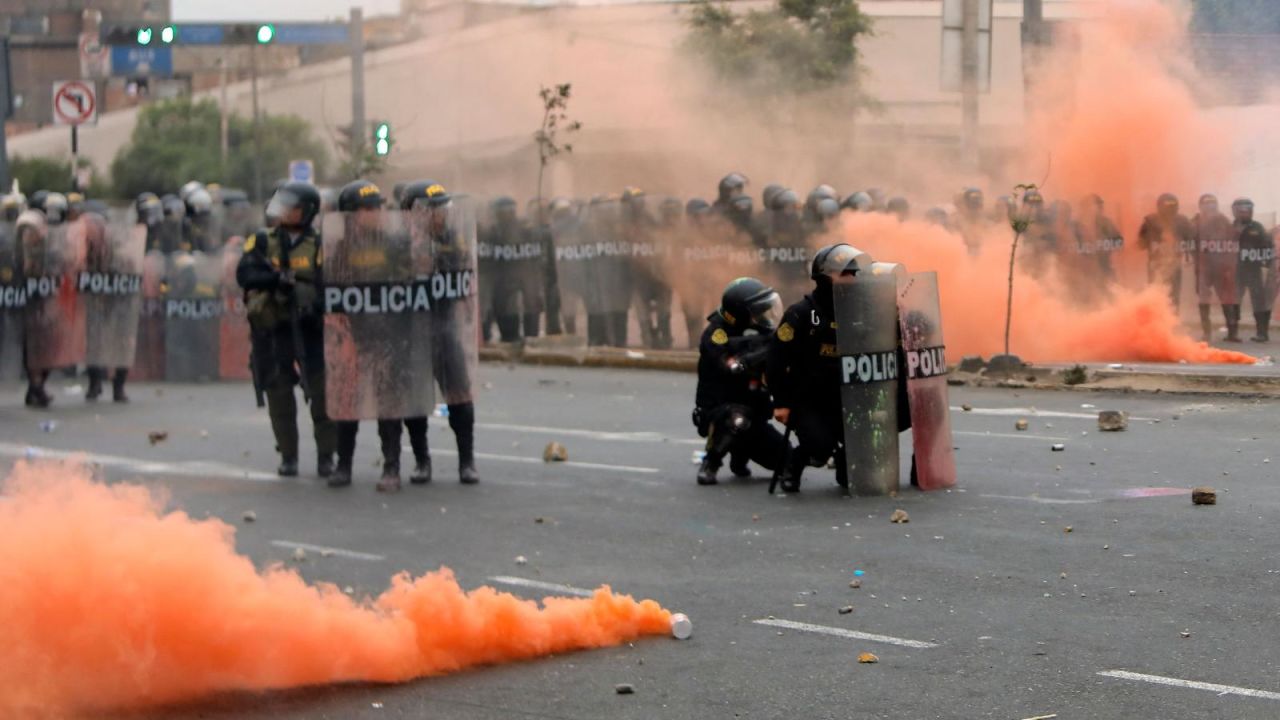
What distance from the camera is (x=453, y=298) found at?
11633 mm

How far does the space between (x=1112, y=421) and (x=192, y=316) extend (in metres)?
11.5

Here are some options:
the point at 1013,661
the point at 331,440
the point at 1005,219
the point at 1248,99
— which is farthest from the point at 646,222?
the point at 1013,661

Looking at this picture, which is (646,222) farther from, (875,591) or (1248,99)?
(875,591)

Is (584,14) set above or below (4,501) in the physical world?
above

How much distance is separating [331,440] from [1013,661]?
6933 mm

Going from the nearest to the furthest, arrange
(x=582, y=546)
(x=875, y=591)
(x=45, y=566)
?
1. (x=45, y=566)
2. (x=875, y=591)
3. (x=582, y=546)

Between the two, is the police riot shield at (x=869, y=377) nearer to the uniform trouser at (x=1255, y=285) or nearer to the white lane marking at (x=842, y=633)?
the white lane marking at (x=842, y=633)

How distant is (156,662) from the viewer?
5742 mm

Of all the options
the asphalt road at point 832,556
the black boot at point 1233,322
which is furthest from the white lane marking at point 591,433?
the black boot at point 1233,322

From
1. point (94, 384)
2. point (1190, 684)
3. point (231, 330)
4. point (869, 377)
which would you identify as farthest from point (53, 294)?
point (1190, 684)

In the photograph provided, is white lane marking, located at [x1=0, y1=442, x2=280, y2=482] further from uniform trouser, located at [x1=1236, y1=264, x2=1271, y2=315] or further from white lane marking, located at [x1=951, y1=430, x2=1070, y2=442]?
uniform trouser, located at [x1=1236, y1=264, x2=1271, y2=315]

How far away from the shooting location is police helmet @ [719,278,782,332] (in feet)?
36.8

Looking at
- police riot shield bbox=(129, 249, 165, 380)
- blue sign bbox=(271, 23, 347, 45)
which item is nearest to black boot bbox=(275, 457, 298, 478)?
police riot shield bbox=(129, 249, 165, 380)

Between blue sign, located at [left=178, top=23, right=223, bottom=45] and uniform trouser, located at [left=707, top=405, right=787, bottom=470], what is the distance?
2386 cm
